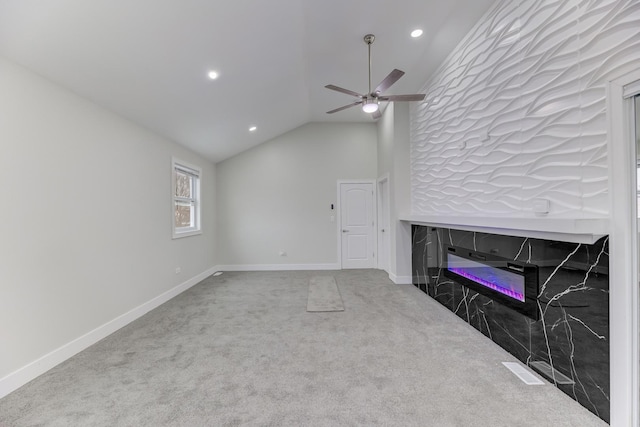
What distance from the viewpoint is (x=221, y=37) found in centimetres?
268

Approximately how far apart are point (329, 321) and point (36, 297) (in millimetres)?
2558

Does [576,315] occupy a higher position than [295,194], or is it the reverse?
[295,194]

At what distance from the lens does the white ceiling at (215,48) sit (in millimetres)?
2033

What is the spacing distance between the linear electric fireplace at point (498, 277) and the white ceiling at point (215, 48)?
7.80 feet

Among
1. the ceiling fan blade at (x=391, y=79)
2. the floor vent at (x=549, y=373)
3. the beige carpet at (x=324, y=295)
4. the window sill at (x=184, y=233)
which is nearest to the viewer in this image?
the floor vent at (x=549, y=373)

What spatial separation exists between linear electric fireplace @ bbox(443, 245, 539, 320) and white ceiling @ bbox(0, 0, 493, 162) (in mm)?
2378

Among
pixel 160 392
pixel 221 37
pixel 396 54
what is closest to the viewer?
pixel 160 392

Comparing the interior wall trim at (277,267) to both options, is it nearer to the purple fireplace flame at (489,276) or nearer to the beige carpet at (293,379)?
the beige carpet at (293,379)

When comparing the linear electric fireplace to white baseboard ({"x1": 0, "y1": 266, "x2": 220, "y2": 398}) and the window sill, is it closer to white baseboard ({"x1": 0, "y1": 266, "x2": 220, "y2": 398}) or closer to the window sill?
white baseboard ({"x1": 0, "y1": 266, "x2": 220, "y2": 398})

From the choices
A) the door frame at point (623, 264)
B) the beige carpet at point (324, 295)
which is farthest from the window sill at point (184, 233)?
the door frame at point (623, 264)

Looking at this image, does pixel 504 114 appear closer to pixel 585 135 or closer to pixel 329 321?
pixel 585 135

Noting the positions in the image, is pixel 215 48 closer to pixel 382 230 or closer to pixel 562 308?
pixel 562 308

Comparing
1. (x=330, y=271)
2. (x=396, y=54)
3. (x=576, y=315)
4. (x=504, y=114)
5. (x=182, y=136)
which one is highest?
(x=396, y=54)

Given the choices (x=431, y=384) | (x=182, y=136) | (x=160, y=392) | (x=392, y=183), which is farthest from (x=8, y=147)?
(x=392, y=183)
